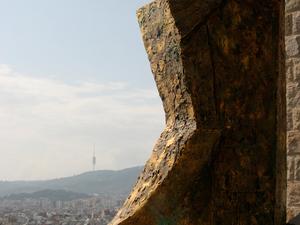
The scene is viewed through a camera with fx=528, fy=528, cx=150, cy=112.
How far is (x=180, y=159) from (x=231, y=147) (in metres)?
0.09

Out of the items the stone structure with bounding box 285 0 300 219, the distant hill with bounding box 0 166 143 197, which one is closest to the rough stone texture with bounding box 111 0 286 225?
the stone structure with bounding box 285 0 300 219

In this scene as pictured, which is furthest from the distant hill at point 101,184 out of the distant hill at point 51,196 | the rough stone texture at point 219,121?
the rough stone texture at point 219,121

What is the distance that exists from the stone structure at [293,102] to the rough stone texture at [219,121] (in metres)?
2.20

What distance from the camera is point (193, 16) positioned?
85cm

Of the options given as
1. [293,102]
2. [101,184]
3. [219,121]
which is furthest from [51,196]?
[219,121]

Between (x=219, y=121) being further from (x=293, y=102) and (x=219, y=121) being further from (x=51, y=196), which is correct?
(x=51, y=196)

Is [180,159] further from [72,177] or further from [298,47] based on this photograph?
[72,177]

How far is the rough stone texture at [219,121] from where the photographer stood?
2.72ft

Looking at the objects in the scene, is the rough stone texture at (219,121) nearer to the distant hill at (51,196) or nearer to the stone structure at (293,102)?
the stone structure at (293,102)

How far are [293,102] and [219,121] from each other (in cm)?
236

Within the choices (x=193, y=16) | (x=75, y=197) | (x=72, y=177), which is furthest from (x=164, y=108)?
(x=72, y=177)

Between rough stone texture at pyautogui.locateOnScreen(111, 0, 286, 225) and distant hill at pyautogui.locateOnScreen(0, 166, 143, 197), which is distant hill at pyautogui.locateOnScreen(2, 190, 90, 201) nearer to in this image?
distant hill at pyautogui.locateOnScreen(0, 166, 143, 197)

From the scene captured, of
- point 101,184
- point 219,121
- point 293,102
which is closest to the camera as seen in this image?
point 219,121

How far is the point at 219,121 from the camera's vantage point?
0.85 meters
